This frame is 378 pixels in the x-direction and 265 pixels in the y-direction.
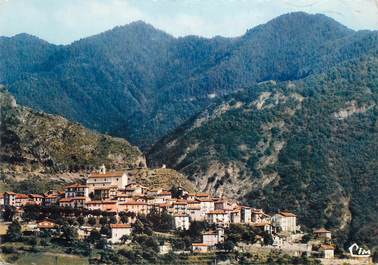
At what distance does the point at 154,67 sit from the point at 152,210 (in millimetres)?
108413

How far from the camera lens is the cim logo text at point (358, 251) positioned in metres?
73.0

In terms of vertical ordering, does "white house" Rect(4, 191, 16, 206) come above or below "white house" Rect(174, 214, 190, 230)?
above

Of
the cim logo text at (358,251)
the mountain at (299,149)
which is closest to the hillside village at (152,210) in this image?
the cim logo text at (358,251)

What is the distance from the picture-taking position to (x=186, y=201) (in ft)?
228

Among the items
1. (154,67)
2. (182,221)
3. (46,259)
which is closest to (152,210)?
(182,221)

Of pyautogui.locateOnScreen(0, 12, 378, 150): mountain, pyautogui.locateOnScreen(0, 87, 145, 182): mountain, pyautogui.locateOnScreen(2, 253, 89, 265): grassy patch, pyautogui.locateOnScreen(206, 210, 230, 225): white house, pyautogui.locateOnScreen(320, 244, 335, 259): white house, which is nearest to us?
pyautogui.locateOnScreen(2, 253, 89, 265): grassy patch

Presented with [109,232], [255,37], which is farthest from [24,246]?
[255,37]

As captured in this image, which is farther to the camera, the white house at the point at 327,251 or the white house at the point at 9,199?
the white house at the point at 327,251

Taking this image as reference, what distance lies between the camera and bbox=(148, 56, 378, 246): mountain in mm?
92938

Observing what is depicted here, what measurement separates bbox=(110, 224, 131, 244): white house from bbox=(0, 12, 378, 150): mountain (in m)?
64.8

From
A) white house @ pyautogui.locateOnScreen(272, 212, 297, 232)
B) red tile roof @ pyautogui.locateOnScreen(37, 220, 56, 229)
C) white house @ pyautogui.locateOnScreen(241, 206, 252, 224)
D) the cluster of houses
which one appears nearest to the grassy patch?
the cluster of houses

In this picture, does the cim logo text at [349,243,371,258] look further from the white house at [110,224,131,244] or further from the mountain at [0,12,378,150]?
the mountain at [0,12,378,150]

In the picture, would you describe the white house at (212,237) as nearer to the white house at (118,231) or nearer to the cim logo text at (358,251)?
the white house at (118,231)

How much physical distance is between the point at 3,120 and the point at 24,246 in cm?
2466
